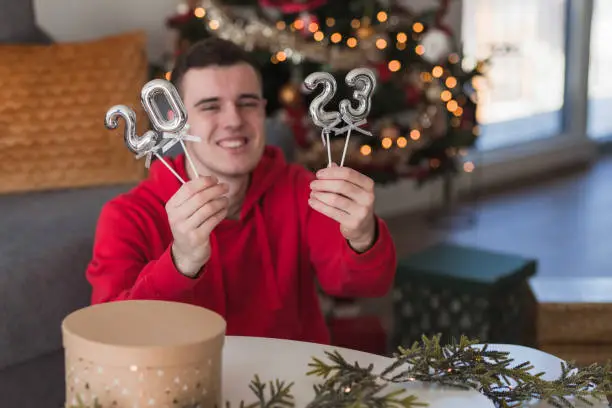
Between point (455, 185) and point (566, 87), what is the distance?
1.46m

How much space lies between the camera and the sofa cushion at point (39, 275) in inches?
65.2

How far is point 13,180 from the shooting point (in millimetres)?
2074

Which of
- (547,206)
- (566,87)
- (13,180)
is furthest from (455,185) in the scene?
(13,180)

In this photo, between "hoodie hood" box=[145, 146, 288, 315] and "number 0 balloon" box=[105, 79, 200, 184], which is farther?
"hoodie hood" box=[145, 146, 288, 315]

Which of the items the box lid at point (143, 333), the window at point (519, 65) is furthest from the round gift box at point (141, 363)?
the window at point (519, 65)

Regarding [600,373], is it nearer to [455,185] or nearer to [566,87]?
[455,185]

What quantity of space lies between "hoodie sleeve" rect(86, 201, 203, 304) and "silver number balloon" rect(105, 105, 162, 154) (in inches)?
7.8

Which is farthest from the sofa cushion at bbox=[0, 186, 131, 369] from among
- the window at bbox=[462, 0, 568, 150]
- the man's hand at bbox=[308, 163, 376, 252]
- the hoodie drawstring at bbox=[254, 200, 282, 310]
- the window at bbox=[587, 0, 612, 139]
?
the window at bbox=[587, 0, 612, 139]

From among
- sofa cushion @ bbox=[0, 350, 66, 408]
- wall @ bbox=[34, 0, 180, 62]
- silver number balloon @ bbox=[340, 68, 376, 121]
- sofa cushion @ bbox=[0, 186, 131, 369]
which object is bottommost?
sofa cushion @ bbox=[0, 350, 66, 408]

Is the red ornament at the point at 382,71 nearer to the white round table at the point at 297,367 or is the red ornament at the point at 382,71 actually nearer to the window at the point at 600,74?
the white round table at the point at 297,367

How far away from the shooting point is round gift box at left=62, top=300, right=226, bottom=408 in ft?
2.69

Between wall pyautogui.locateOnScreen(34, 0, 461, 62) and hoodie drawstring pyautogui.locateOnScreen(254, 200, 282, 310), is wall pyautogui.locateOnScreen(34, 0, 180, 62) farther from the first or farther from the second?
hoodie drawstring pyautogui.locateOnScreen(254, 200, 282, 310)

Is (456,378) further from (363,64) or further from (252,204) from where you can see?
(363,64)

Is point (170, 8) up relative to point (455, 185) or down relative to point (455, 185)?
up
